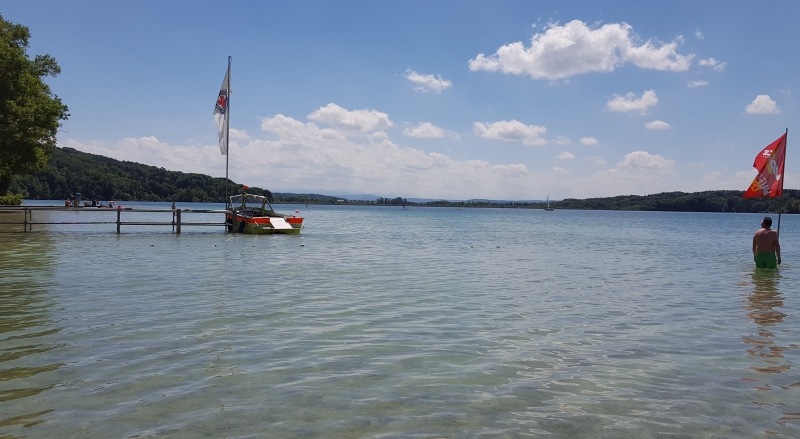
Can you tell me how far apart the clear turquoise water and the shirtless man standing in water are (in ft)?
12.4

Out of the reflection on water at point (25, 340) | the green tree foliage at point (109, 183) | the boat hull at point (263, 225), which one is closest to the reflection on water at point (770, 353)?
the reflection on water at point (25, 340)

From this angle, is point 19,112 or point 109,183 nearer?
point 19,112

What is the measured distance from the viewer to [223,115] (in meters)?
34.6

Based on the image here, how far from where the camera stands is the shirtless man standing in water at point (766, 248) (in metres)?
18.5

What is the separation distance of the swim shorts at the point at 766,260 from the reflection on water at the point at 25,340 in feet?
67.1

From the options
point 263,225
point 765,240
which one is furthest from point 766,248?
point 263,225

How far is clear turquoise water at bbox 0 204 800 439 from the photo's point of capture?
16.6 feet

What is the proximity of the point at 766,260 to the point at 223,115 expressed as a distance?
95.6 ft

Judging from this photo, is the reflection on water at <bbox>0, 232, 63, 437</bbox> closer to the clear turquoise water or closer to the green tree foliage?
the clear turquoise water

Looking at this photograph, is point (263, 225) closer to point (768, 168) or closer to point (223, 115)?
point (223, 115)

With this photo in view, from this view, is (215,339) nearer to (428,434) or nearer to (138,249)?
(428,434)

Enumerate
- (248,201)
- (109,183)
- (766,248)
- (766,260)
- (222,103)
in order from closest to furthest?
(766,248), (766,260), (222,103), (248,201), (109,183)

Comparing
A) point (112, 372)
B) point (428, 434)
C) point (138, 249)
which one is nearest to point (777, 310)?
point (428, 434)

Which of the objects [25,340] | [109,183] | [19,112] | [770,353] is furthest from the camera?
[109,183]
